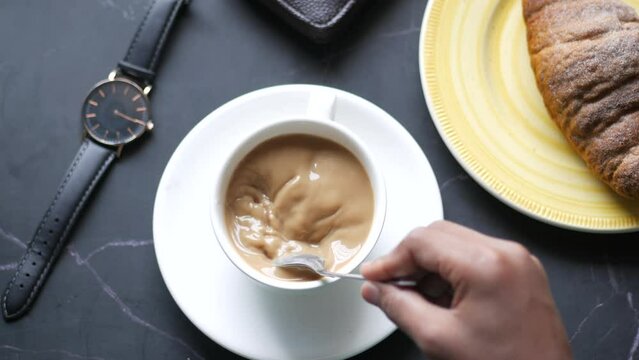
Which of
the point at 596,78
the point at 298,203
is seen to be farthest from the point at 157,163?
the point at 596,78

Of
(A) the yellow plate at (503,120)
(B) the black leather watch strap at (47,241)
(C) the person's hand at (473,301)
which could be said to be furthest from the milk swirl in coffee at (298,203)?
(B) the black leather watch strap at (47,241)

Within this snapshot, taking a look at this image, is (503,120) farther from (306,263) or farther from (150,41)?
(150,41)

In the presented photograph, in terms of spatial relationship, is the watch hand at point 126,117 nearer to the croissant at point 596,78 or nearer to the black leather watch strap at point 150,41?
the black leather watch strap at point 150,41

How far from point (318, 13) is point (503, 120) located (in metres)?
0.44

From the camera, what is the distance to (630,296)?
1.44 m

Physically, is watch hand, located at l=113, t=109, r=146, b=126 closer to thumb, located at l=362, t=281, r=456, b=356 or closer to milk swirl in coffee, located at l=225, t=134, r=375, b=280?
milk swirl in coffee, located at l=225, t=134, r=375, b=280

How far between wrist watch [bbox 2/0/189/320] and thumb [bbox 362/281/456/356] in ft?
2.29

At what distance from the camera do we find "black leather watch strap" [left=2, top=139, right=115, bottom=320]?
1416mm

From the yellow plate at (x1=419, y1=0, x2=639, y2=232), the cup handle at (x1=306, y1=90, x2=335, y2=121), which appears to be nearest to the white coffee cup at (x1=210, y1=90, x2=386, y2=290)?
the cup handle at (x1=306, y1=90, x2=335, y2=121)

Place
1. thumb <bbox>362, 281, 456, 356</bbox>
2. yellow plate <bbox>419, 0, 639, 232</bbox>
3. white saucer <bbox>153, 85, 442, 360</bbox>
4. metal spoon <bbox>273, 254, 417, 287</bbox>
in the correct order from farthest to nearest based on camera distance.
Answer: yellow plate <bbox>419, 0, 639, 232</bbox>
white saucer <bbox>153, 85, 442, 360</bbox>
metal spoon <bbox>273, 254, 417, 287</bbox>
thumb <bbox>362, 281, 456, 356</bbox>

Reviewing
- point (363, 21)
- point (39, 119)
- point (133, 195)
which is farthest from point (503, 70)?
point (39, 119)

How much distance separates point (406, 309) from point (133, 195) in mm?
711

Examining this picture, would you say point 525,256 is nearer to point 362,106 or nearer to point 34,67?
point 362,106

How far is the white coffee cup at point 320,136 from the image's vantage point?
45.0 inches
